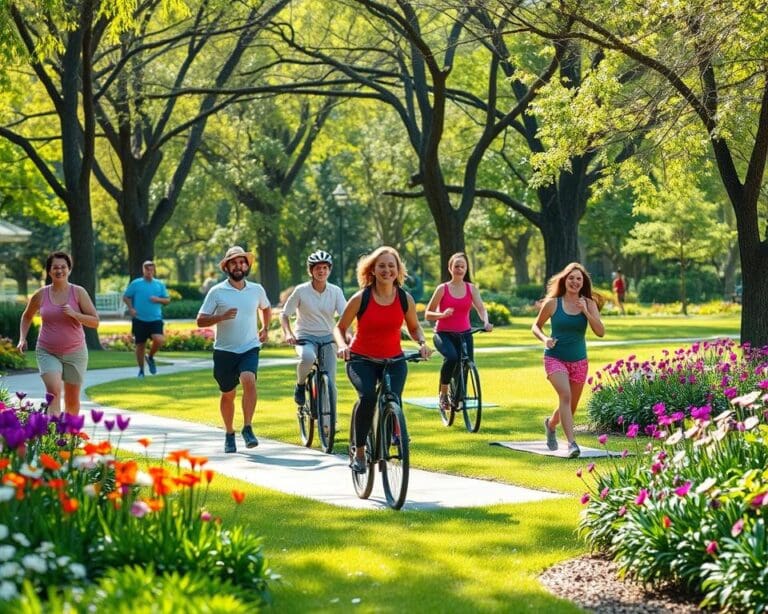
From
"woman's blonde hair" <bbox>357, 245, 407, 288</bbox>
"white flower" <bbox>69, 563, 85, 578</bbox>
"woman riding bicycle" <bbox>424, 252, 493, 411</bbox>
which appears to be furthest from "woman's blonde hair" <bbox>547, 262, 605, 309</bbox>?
"white flower" <bbox>69, 563, 85, 578</bbox>

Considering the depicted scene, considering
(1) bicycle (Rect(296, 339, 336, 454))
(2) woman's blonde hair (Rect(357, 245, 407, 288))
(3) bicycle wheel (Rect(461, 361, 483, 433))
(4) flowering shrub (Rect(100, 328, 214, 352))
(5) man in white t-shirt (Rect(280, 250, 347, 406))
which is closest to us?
(2) woman's blonde hair (Rect(357, 245, 407, 288))

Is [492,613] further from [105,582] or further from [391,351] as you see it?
[391,351]

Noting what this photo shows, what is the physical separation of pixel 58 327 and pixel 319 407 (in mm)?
2673

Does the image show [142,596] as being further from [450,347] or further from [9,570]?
[450,347]

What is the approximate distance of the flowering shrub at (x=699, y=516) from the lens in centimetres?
601

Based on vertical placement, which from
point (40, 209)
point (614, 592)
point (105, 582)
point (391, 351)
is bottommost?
point (614, 592)

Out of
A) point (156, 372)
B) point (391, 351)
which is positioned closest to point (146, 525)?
point (391, 351)

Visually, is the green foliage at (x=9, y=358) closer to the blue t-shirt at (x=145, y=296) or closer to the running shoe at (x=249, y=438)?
the blue t-shirt at (x=145, y=296)

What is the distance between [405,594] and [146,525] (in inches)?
56.1

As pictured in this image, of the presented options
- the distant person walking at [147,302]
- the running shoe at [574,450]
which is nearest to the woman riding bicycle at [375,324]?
the running shoe at [574,450]

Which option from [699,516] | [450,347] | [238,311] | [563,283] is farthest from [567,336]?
[699,516]

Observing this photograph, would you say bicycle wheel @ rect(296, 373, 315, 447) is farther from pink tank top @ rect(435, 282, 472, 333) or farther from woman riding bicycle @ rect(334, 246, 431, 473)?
woman riding bicycle @ rect(334, 246, 431, 473)

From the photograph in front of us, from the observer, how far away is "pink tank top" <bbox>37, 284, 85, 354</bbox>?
39.1 ft

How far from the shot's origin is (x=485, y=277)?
84500 millimetres
